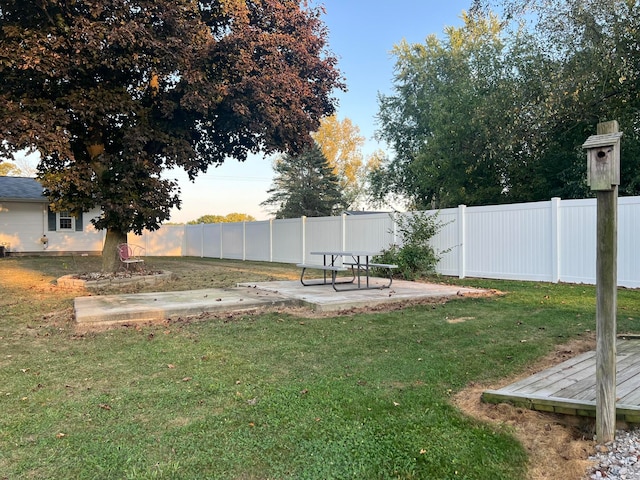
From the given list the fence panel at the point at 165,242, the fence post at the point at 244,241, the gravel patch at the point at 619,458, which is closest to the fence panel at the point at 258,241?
the fence post at the point at 244,241

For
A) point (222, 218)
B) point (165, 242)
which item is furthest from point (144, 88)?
point (222, 218)

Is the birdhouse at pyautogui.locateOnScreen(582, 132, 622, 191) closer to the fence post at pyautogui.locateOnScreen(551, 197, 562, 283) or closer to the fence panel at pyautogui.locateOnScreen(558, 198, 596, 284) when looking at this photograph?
the fence panel at pyautogui.locateOnScreen(558, 198, 596, 284)

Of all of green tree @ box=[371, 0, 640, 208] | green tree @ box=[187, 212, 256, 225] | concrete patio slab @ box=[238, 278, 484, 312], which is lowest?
concrete patio slab @ box=[238, 278, 484, 312]

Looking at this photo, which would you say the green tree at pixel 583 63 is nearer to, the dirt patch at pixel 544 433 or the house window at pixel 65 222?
the dirt patch at pixel 544 433

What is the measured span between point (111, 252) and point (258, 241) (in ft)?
27.8

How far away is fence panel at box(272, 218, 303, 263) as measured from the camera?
16453mm

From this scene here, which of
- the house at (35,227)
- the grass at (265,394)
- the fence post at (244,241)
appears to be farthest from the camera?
the fence post at (244,241)

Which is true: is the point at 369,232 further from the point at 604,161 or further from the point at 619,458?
the point at 619,458

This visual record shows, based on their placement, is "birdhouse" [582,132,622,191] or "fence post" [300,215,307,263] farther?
"fence post" [300,215,307,263]

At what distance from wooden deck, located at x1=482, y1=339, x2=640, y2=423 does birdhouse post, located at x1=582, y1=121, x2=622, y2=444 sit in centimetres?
18

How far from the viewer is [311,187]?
97.7 feet

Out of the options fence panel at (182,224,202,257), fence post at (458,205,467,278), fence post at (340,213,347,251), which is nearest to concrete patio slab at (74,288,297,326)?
fence post at (458,205,467,278)

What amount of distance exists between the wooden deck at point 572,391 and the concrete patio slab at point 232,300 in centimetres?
349

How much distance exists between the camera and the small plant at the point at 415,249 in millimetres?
10781
